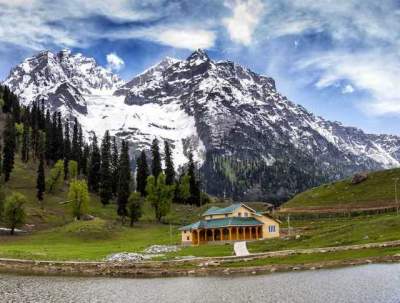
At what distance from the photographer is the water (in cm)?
5188

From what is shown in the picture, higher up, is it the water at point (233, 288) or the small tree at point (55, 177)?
the small tree at point (55, 177)

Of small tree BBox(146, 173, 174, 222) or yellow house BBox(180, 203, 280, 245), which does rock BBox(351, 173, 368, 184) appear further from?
small tree BBox(146, 173, 174, 222)

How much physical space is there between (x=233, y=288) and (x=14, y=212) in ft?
314

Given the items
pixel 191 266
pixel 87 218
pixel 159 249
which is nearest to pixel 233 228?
pixel 159 249

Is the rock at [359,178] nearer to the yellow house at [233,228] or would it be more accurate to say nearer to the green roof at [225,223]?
the yellow house at [233,228]

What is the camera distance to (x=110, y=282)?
75.6 m

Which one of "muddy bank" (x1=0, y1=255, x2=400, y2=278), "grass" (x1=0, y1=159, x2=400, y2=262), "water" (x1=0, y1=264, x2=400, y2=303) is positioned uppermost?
"grass" (x1=0, y1=159, x2=400, y2=262)

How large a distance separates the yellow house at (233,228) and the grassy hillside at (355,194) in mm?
26498

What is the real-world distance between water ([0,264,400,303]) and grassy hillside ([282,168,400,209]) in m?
79.4

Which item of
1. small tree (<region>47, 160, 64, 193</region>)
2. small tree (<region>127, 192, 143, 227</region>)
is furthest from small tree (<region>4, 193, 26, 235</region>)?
small tree (<region>47, 160, 64, 193</region>)

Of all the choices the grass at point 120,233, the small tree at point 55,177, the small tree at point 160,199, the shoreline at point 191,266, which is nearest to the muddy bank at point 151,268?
the shoreline at point 191,266

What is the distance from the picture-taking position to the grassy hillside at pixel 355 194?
14525cm

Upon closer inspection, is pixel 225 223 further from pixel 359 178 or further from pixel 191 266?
pixel 359 178

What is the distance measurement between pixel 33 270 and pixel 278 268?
4353 cm
